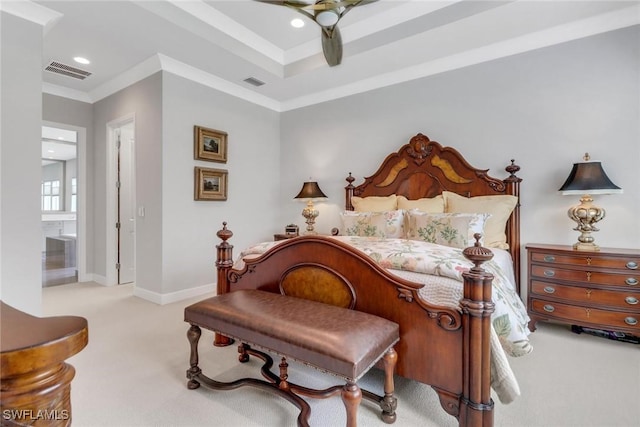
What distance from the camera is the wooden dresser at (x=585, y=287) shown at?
240 centimetres

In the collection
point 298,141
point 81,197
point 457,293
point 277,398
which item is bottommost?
point 277,398

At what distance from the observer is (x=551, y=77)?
3.03 metres

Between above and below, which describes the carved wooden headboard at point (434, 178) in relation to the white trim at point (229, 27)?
below

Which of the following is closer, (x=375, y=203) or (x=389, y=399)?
(x=389, y=399)

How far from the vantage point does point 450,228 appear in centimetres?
270

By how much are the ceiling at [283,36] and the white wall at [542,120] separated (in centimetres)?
17

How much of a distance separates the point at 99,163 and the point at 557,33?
5.71 m

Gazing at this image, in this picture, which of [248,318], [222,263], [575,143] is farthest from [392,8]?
[248,318]

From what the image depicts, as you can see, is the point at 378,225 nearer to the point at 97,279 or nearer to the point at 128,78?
the point at 128,78

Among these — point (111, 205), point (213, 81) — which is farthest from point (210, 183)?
point (111, 205)

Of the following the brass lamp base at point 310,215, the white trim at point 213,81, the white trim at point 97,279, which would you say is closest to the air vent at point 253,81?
the white trim at point 213,81

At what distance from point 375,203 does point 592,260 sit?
6.70 ft

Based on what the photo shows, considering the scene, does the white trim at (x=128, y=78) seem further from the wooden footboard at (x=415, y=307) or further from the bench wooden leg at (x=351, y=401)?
the bench wooden leg at (x=351, y=401)

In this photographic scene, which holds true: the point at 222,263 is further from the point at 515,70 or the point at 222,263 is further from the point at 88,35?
the point at 515,70
